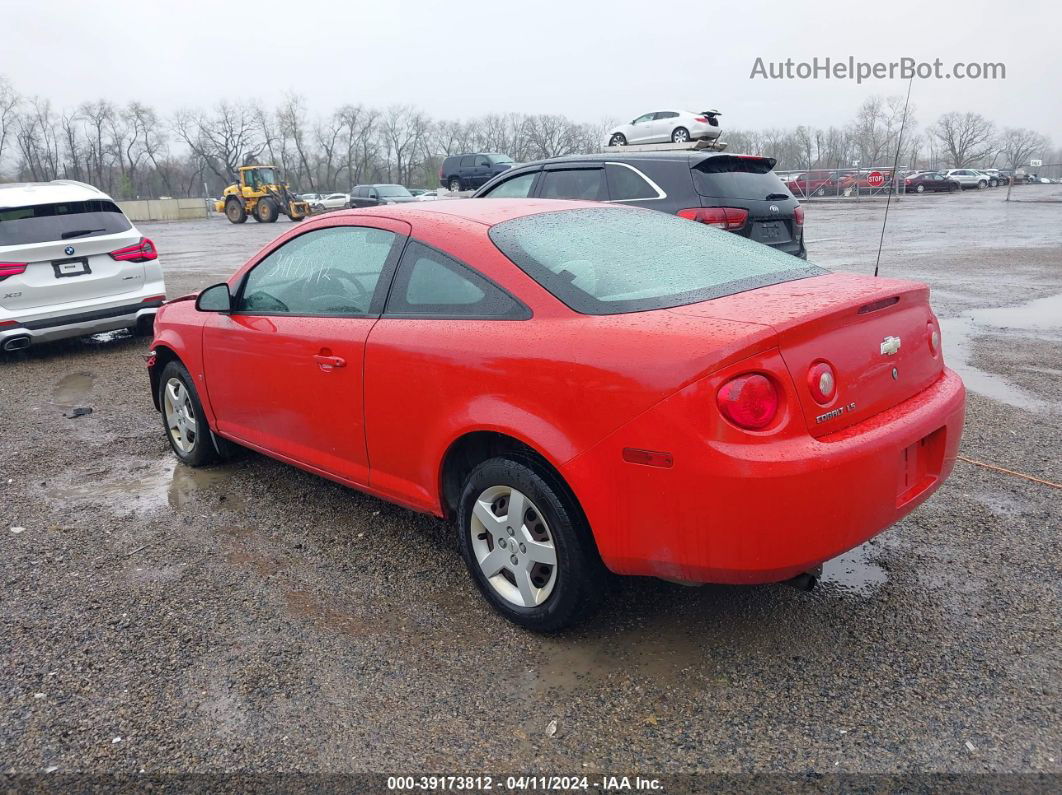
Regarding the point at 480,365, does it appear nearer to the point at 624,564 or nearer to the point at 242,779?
Answer: the point at 624,564

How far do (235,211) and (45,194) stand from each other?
33.2 m

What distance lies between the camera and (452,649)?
10.0 feet

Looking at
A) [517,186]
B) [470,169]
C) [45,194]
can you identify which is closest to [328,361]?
[517,186]

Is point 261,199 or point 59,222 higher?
point 261,199

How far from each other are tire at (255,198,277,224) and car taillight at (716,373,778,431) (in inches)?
1489

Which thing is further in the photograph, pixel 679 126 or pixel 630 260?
pixel 679 126

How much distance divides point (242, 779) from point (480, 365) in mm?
1501

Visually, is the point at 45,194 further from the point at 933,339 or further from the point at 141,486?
the point at 933,339

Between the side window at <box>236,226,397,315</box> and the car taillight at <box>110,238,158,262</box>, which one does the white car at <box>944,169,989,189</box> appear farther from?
the side window at <box>236,226,397,315</box>

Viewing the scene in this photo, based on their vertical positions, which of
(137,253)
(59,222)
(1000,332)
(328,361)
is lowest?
(1000,332)

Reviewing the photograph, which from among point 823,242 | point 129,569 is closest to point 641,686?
point 129,569

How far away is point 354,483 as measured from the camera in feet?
12.4

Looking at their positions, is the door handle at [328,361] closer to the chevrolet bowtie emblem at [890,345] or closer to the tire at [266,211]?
the chevrolet bowtie emblem at [890,345]

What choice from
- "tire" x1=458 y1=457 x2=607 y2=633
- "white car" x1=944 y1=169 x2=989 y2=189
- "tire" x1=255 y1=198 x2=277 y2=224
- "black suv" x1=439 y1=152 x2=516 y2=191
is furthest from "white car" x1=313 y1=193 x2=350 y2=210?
"tire" x1=458 y1=457 x2=607 y2=633
